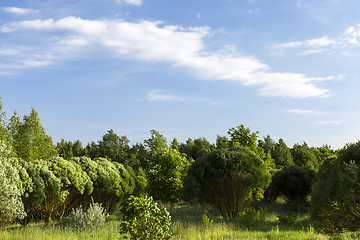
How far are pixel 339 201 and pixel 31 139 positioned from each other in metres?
26.2

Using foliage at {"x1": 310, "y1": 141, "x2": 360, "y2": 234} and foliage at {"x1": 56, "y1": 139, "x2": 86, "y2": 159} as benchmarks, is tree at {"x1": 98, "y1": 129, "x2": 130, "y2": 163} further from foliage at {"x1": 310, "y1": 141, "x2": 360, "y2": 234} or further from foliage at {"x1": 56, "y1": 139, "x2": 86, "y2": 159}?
foliage at {"x1": 310, "y1": 141, "x2": 360, "y2": 234}

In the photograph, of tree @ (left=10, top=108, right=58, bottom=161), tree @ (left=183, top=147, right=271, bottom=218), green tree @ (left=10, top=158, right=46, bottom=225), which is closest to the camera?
green tree @ (left=10, top=158, right=46, bottom=225)

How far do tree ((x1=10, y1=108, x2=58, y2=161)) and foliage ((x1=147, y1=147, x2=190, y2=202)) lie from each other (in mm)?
11888

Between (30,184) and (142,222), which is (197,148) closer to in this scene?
(30,184)

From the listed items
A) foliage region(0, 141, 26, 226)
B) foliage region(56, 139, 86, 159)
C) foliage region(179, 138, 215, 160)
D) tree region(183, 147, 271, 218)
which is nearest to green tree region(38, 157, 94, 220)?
foliage region(0, 141, 26, 226)

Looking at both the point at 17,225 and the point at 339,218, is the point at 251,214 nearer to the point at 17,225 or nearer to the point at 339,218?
the point at 339,218

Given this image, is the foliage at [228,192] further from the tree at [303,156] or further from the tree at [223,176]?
the tree at [303,156]

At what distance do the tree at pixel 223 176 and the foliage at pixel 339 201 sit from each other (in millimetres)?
5668

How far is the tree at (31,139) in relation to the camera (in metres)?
25.1

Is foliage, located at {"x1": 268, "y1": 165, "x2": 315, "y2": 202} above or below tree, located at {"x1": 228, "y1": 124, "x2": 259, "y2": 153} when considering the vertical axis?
below

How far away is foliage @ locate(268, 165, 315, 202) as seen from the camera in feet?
59.8

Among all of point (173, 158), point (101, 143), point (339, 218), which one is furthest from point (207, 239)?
point (101, 143)

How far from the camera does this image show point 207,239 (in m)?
8.83

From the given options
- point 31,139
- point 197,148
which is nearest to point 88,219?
Result: point 31,139
